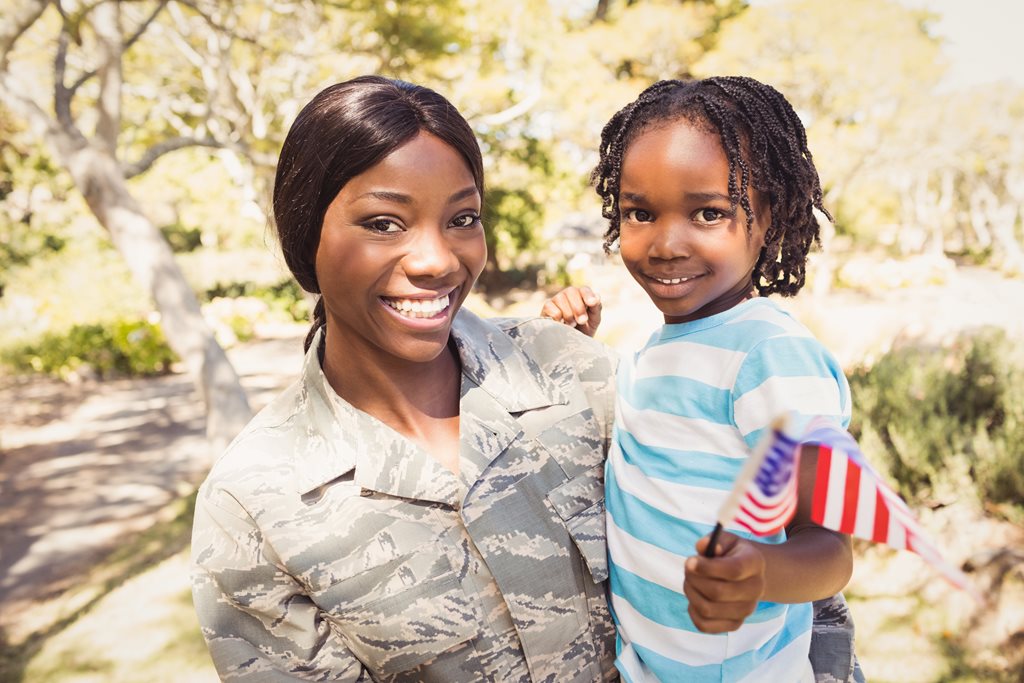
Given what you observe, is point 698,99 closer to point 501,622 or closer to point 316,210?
point 316,210

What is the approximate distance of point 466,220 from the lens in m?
1.49

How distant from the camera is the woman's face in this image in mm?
1366

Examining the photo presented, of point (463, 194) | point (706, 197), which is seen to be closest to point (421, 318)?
point (463, 194)

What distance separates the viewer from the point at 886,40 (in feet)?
50.8

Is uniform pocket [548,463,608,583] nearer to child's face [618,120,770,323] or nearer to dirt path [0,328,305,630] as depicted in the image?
child's face [618,120,770,323]

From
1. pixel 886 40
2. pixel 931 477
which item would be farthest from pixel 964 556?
pixel 886 40

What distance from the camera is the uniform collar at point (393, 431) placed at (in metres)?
1.44

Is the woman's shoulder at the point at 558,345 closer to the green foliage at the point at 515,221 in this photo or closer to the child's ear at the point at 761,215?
the child's ear at the point at 761,215

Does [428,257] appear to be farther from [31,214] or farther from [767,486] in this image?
[31,214]

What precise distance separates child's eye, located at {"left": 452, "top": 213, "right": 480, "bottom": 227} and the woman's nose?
72mm

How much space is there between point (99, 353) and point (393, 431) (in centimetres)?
1297

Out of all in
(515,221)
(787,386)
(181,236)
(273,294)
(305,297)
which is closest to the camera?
(787,386)

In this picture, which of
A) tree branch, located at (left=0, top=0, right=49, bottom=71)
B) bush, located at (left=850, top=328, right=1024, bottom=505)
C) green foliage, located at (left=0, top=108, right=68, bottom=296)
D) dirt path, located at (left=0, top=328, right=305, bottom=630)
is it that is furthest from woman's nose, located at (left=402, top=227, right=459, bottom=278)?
green foliage, located at (left=0, top=108, right=68, bottom=296)

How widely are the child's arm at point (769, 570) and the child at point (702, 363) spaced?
0.10 feet
